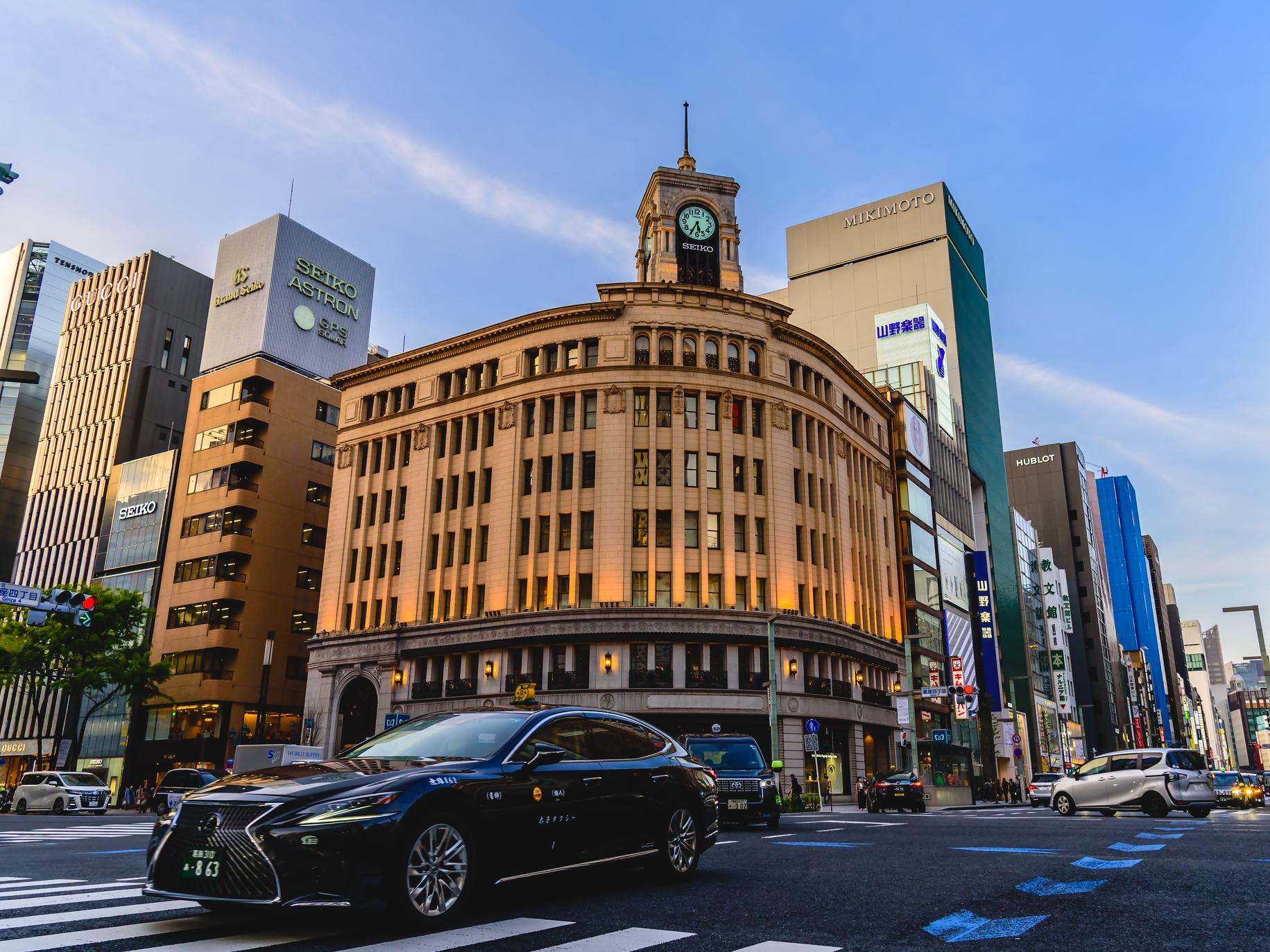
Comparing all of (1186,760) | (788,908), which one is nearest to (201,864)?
(788,908)

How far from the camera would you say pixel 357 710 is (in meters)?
48.9

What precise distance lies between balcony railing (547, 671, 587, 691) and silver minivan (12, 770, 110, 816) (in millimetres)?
18287

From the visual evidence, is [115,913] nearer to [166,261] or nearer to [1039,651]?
[166,261]

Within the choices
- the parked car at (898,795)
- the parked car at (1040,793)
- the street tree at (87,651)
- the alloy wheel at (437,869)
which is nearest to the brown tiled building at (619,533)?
the parked car at (1040,793)

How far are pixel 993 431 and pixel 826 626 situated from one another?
5711 cm

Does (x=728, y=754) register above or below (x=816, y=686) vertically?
below

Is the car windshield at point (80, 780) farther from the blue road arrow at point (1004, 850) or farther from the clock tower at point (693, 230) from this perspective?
the clock tower at point (693, 230)

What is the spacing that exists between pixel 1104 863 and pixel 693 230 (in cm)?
5456

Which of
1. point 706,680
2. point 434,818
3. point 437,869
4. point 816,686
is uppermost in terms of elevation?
point 706,680

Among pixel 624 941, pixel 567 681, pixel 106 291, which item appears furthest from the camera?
pixel 106 291

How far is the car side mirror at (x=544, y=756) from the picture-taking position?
6805 millimetres

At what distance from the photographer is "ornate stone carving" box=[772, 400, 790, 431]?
48312 millimetres

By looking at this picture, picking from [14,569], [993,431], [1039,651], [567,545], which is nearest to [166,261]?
[14,569]

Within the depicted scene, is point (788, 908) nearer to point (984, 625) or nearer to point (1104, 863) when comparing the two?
point (1104, 863)
